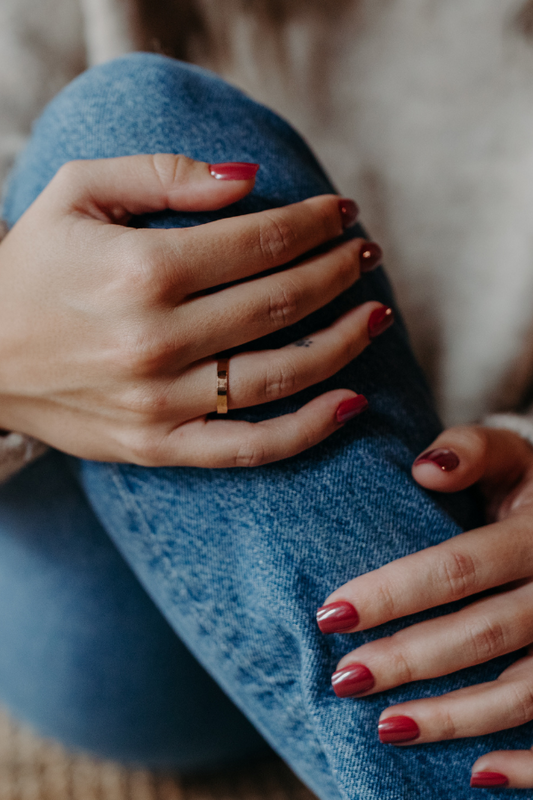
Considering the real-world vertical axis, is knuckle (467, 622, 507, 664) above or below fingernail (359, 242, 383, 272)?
below

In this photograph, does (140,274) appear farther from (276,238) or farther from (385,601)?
(385,601)

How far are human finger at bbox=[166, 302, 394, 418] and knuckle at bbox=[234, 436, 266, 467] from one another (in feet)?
0.08

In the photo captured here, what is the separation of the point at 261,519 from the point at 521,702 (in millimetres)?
208

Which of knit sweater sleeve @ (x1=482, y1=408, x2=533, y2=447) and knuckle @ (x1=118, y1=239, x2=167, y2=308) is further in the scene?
knit sweater sleeve @ (x1=482, y1=408, x2=533, y2=447)

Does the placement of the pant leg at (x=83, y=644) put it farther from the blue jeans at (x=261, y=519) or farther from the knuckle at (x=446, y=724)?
the knuckle at (x=446, y=724)

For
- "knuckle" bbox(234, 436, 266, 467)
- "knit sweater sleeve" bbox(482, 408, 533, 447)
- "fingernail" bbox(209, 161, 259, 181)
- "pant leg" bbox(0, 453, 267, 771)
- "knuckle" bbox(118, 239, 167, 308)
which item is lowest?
"pant leg" bbox(0, 453, 267, 771)

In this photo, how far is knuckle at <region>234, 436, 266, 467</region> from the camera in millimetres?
385

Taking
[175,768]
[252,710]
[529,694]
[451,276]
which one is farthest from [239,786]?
[451,276]

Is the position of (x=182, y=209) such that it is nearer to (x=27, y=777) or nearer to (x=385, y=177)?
(x=385, y=177)

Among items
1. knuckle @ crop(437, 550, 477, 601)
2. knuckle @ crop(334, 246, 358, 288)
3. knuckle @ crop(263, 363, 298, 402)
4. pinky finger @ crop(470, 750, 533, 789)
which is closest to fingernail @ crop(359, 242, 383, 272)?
knuckle @ crop(334, 246, 358, 288)

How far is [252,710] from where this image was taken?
0.48 m

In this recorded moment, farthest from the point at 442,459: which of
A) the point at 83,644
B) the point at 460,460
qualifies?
the point at 83,644

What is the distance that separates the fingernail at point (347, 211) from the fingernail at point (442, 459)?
0.18 meters

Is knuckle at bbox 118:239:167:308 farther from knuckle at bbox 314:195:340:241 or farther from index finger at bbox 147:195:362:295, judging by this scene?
knuckle at bbox 314:195:340:241
